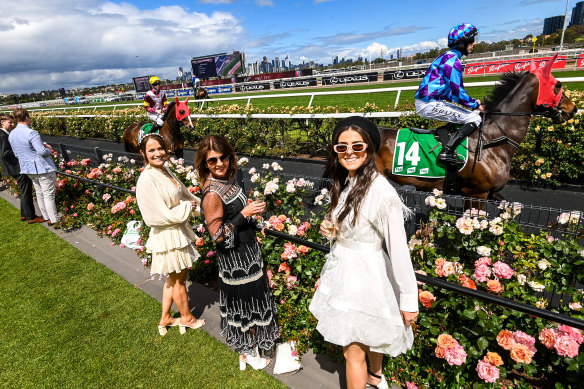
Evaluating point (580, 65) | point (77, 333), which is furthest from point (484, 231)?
Answer: point (580, 65)

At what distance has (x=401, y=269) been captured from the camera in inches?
61.1

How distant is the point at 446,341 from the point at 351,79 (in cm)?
2933

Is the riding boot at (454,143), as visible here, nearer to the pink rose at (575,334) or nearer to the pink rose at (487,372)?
the pink rose at (575,334)

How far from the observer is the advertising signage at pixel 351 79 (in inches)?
1060

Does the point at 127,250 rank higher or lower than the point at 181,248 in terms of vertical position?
lower

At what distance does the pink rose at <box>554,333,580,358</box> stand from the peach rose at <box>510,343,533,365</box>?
14cm

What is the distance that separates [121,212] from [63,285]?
1.54 meters

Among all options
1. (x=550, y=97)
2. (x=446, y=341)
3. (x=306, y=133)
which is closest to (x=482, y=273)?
(x=446, y=341)

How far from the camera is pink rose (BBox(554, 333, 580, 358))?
165 centimetres

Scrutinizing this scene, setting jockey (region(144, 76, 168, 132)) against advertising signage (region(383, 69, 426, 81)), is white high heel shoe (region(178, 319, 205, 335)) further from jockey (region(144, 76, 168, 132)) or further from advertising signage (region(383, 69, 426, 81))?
advertising signage (region(383, 69, 426, 81))

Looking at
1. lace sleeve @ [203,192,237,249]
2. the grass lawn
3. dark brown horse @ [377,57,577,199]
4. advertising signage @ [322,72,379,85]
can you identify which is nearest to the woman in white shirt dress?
the grass lawn

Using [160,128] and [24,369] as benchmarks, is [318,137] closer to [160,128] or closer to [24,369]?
[160,128]

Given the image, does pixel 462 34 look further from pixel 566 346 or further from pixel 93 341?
pixel 93 341

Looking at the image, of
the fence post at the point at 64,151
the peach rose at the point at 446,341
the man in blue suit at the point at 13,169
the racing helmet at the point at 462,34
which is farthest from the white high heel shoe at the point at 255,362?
the fence post at the point at 64,151
